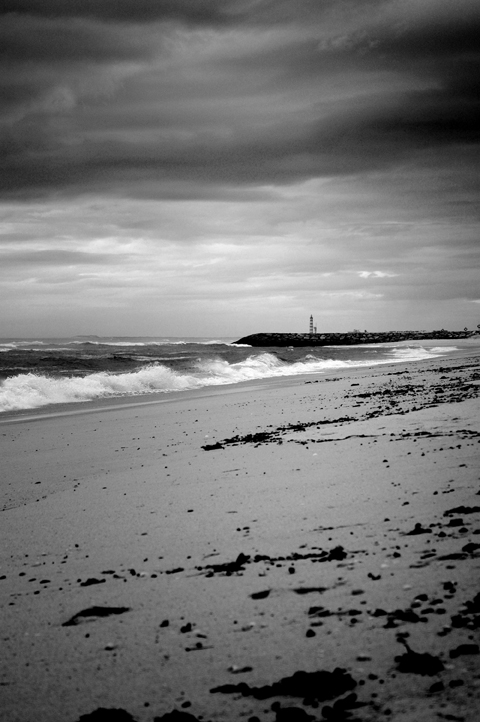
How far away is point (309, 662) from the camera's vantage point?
3.04 meters

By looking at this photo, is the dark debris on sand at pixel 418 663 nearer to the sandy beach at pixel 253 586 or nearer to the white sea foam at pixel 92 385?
the sandy beach at pixel 253 586

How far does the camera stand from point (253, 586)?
4.02 metres

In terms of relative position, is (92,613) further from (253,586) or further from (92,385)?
(92,385)

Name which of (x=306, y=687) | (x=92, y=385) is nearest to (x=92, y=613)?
(x=306, y=687)

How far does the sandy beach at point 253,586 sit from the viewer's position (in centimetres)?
285

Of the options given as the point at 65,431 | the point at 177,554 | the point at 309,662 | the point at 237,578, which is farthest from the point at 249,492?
the point at 65,431

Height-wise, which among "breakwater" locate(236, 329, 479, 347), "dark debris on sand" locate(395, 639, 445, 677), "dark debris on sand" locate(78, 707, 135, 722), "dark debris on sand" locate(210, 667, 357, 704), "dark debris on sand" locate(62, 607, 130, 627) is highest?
"breakwater" locate(236, 329, 479, 347)

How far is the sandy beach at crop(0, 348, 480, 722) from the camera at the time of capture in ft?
9.34

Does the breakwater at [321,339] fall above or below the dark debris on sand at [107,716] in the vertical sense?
above

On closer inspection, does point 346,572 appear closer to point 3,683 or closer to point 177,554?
point 177,554

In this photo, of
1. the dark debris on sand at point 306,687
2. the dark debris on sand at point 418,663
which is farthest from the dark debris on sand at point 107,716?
the dark debris on sand at point 418,663

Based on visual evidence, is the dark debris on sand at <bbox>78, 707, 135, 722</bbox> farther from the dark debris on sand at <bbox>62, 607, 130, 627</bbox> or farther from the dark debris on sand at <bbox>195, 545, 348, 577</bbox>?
the dark debris on sand at <bbox>195, 545, 348, 577</bbox>

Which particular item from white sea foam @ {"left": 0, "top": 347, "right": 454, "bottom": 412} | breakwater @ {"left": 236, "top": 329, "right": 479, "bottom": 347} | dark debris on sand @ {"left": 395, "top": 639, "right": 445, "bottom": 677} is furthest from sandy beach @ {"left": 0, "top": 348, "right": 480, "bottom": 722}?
breakwater @ {"left": 236, "top": 329, "right": 479, "bottom": 347}

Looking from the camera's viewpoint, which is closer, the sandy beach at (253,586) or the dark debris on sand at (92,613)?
the sandy beach at (253,586)
